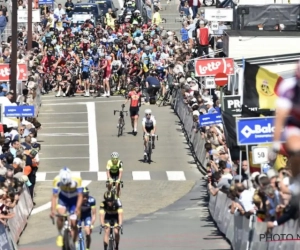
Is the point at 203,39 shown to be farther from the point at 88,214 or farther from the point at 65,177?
the point at 65,177

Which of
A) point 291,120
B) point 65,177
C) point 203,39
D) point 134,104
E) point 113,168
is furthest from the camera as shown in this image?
point 203,39

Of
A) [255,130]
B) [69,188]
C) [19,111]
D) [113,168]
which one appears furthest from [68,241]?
[19,111]

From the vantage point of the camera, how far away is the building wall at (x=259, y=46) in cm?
4003

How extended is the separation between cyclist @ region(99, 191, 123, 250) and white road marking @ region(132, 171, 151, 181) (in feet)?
36.9

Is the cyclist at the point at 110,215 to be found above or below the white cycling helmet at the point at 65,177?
below

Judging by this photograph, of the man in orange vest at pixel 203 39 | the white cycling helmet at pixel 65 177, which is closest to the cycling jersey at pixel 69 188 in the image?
the white cycling helmet at pixel 65 177

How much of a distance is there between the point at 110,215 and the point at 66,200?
162 inches

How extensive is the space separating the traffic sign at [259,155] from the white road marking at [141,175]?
11393mm

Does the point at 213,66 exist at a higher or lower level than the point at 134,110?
higher

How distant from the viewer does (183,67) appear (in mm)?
42062

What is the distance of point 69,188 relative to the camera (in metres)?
16.0

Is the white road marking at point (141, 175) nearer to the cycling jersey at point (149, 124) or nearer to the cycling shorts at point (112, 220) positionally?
the cycling jersey at point (149, 124)

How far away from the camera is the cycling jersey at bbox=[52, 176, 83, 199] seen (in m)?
16.0

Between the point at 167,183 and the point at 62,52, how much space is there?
16.3 metres
